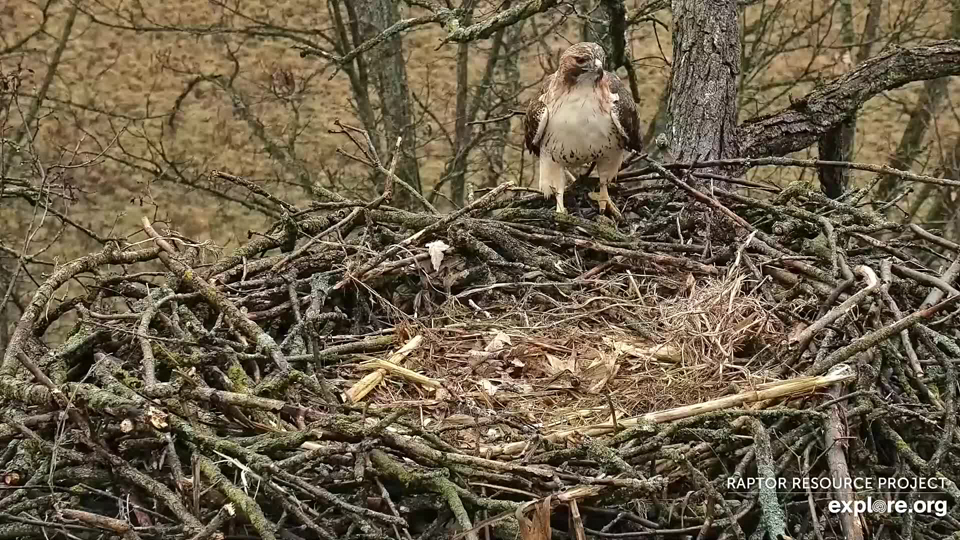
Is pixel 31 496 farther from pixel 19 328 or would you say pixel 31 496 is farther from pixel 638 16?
pixel 638 16

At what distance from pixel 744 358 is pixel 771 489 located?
0.90m

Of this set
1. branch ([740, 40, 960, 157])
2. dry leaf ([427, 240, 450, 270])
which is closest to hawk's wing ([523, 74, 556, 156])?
dry leaf ([427, 240, 450, 270])

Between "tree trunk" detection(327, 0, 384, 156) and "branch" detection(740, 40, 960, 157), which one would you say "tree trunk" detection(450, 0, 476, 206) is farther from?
"branch" detection(740, 40, 960, 157)

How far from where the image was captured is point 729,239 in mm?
3994

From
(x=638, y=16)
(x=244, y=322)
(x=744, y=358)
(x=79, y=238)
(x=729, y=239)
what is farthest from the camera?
(x=79, y=238)

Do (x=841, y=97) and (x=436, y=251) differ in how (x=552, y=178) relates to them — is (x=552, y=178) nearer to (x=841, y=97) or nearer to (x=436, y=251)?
(x=436, y=251)

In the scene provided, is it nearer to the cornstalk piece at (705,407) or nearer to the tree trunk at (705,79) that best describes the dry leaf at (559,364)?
the cornstalk piece at (705,407)

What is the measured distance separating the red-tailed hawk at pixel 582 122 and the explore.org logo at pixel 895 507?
194 cm

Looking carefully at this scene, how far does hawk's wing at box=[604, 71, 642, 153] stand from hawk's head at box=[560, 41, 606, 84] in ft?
0.46

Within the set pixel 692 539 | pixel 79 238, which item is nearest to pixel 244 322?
pixel 692 539

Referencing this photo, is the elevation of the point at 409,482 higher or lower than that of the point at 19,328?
lower

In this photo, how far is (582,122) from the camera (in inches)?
158

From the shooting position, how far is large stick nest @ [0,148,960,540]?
2.41 meters

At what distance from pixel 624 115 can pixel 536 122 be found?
0.38 metres
